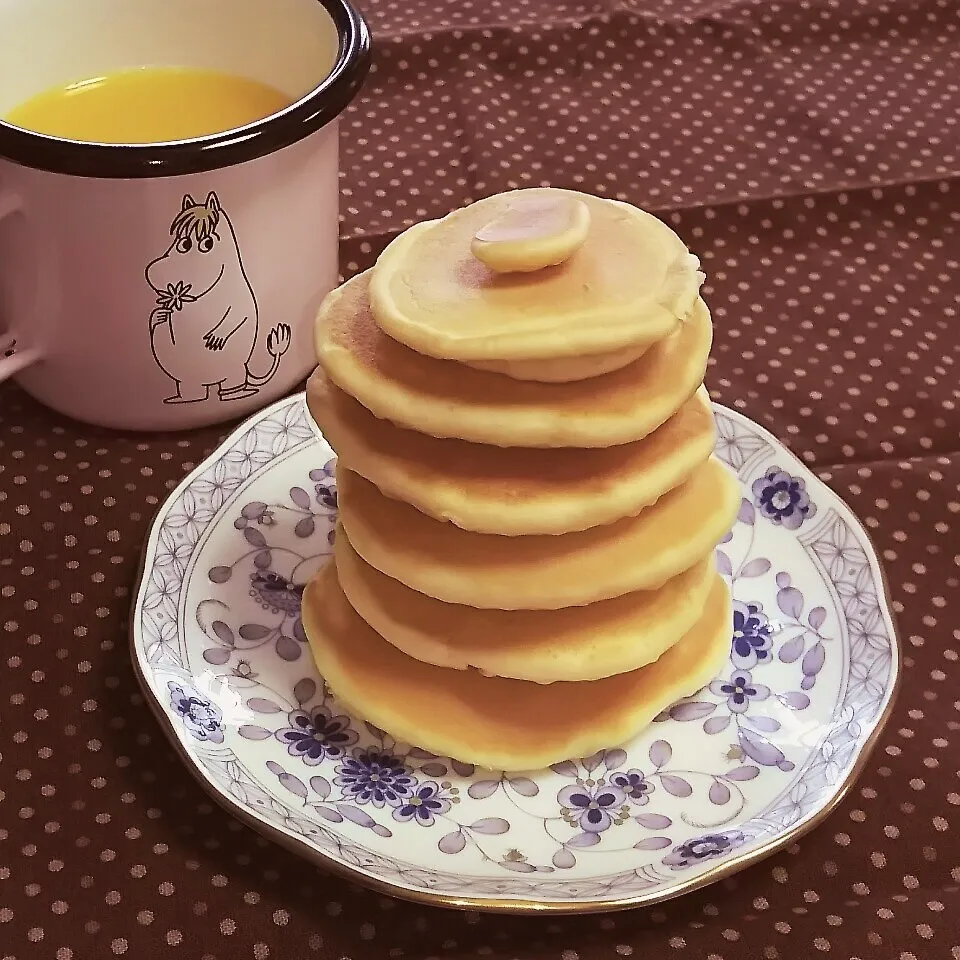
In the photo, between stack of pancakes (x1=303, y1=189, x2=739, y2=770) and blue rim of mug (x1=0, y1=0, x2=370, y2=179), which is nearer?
stack of pancakes (x1=303, y1=189, x2=739, y2=770)

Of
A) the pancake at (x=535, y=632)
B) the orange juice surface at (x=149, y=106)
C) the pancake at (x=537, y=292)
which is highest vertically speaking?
the pancake at (x=537, y=292)

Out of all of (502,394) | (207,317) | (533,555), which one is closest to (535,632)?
(533,555)

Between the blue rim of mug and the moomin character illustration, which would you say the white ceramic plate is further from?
the blue rim of mug

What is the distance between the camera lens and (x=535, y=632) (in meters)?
0.68

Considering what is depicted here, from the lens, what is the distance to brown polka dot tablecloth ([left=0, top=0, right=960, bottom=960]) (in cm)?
66

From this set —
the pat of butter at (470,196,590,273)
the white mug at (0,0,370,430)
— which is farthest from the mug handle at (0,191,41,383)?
the pat of butter at (470,196,590,273)

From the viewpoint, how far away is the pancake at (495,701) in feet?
2.33

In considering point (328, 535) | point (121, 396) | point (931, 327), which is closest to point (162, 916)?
point (328, 535)

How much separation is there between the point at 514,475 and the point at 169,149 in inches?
15.0

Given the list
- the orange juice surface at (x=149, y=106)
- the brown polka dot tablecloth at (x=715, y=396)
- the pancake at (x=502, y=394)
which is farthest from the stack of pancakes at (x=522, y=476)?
→ the orange juice surface at (x=149, y=106)

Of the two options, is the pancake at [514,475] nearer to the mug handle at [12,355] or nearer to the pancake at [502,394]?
the pancake at [502,394]

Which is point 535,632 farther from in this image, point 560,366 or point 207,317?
point 207,317

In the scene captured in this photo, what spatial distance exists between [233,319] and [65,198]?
160 millimetres

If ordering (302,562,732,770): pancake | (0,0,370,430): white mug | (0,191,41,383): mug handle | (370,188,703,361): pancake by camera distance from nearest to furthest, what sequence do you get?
(370,188,703,361): pancake, (302,562,732,770): pancake, (0,0,370,430): white mug, (0,191,41,383): mug handle
